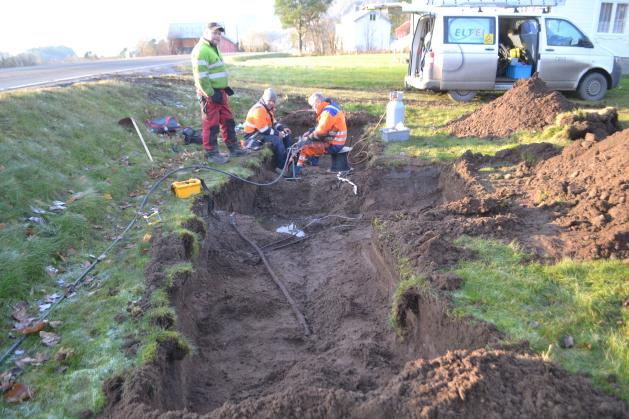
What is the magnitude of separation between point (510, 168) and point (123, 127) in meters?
7.20

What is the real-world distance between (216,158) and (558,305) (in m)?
Result: 6.38

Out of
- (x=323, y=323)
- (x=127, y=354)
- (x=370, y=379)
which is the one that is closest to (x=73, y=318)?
(x=127, y=354)

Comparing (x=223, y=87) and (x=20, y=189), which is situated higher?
(x=223, y=87)

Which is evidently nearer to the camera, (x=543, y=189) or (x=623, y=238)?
(x=623, y=238)

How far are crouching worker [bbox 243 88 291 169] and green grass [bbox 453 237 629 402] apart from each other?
562cm

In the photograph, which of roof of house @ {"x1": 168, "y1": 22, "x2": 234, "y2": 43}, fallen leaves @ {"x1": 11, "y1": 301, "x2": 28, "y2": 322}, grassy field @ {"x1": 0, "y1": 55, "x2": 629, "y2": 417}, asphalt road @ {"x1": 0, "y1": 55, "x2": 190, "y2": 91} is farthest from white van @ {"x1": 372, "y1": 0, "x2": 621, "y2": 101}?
roof of house @ {"x1": 168, "y1": 22, "x2": 234, "y2": 43}

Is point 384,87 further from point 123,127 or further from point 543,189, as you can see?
point 543,189

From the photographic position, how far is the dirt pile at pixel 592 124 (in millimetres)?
7590

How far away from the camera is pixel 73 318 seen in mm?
3998

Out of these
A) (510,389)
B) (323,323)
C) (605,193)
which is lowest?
(323,323)

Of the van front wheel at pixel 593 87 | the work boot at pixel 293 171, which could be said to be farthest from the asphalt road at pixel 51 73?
the van front wheel at pixel 593 87

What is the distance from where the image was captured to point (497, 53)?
11.6 meters

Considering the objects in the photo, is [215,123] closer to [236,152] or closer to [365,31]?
[236,152]

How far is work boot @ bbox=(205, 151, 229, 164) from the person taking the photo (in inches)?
333
